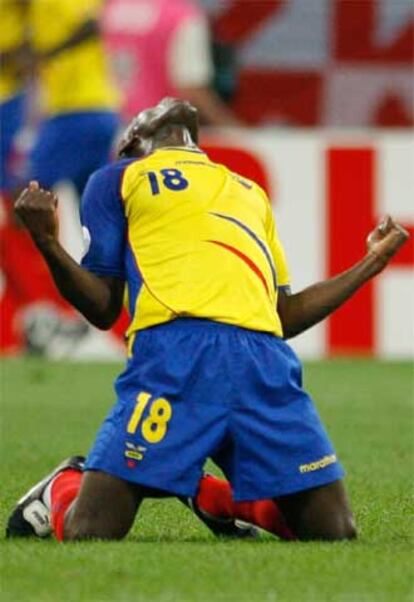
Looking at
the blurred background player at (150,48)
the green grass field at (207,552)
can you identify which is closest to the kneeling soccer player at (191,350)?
the green grass field at (207,552)

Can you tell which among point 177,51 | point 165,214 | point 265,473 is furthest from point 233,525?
point 177,51

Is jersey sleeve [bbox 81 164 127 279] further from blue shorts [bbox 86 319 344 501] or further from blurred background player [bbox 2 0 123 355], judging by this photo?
blurred background player [bbox 2 0 123 355]

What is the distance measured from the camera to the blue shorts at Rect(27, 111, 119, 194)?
1230cm

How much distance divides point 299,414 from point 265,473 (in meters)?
0.18

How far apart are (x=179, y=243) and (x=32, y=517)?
32.0 inches

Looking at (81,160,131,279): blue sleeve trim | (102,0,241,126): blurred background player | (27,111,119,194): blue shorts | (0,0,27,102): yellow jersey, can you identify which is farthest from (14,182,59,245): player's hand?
(102,0,241,126): blurred background player

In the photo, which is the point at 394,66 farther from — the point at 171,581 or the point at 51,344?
the point at 171,581

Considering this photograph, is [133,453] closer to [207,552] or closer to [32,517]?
[207,552]

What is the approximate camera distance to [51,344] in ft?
42.9

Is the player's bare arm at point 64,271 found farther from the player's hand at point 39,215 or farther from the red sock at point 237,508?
the red sock at point 237,508

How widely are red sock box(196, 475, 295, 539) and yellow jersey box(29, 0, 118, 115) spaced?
667 cm

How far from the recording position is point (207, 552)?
5.45 meters

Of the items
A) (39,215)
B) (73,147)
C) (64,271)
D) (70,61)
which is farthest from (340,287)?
(70,61)

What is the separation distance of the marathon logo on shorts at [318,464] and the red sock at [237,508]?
0.19 metres
